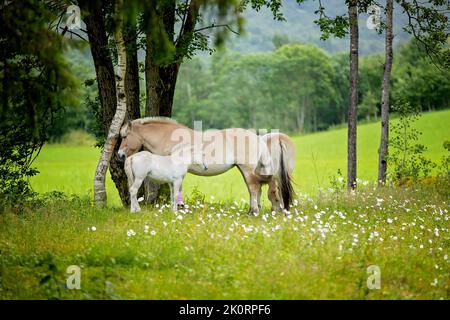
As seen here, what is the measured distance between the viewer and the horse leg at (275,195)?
13.5 m

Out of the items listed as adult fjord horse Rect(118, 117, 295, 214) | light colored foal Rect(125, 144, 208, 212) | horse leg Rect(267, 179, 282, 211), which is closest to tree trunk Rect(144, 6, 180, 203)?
adult fjord horse Rect(118, 117, 295, 214)

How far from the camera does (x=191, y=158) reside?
1270 cm

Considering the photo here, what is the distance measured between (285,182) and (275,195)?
1.28ft

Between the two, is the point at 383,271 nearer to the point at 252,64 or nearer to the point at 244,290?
the point at 244,290

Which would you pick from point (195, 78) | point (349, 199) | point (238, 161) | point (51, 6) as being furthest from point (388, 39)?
point (195, 78)

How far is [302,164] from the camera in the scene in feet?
150

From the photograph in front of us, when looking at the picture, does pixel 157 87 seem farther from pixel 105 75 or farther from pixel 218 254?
pixel 218 254

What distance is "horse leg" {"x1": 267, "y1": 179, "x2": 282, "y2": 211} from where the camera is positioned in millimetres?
13531

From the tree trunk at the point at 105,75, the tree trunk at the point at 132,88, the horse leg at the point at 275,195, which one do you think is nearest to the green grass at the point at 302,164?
the tree trunk at the point at 105,75

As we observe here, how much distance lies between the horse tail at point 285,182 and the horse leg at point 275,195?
0.14 m

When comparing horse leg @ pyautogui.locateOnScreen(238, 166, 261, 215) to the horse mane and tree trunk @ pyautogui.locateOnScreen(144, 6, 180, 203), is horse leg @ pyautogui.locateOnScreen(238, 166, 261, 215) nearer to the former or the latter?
the horse mane

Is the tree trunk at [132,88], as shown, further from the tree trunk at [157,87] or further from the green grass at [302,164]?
the green grass at [302,164]

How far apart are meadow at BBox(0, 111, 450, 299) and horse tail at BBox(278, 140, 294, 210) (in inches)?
19.5

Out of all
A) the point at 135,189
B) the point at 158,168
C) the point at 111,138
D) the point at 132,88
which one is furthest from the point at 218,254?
the point at 132,88
